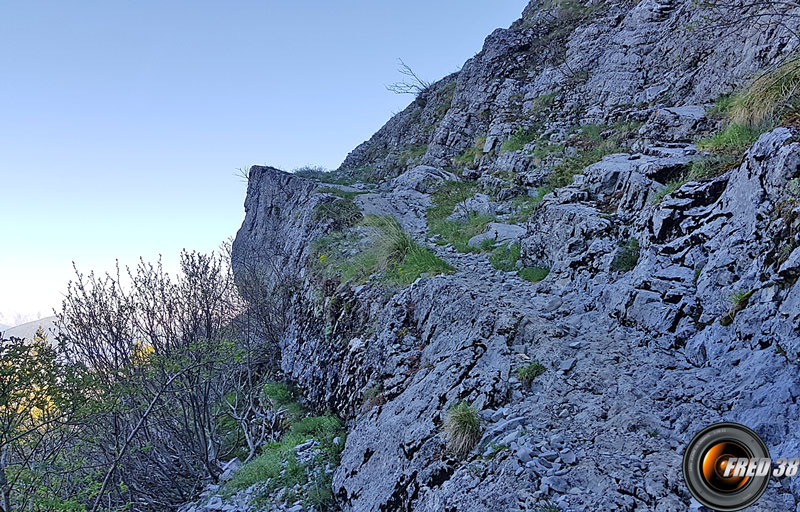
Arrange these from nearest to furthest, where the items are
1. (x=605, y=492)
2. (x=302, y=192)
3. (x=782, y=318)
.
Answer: (x=605, y=492), (x=782, y=318), (x=302, y=192)

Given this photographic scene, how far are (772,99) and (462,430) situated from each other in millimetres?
6699

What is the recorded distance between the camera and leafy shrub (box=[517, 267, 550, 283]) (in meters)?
7.11

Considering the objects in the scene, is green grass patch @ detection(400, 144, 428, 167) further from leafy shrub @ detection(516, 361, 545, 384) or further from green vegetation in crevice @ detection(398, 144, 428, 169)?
leafy shrub @ detection(516, 361, 545, 384)

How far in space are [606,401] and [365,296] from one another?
572cm

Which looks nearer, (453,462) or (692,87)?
(453,462)

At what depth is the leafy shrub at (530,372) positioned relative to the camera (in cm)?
443

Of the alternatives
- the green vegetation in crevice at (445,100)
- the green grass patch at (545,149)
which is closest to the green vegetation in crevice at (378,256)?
the green grass patch at (545,149)

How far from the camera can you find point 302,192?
1839cm

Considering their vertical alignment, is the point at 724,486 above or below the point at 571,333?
below

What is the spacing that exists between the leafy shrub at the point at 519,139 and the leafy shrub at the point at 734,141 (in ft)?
26.7

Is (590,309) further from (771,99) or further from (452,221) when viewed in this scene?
(452,221)

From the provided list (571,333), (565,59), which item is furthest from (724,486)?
(565,59)

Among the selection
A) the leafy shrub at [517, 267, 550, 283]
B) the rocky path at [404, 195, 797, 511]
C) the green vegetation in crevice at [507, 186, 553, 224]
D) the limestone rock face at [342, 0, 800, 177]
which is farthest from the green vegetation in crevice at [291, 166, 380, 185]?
the rocky path at [404, 195, 797, 511]

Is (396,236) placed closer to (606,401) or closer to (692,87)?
(606,401)
